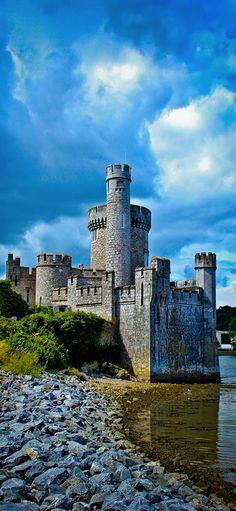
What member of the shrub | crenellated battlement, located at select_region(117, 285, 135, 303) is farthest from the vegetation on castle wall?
crenellated battlement, located at select_region(117, 285, 135, 303)

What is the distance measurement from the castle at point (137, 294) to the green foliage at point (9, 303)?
2654mm

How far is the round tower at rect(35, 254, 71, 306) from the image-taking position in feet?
135

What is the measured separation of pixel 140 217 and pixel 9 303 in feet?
36.2

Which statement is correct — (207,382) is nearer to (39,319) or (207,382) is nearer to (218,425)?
(39,319)

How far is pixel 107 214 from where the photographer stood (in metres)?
37.9

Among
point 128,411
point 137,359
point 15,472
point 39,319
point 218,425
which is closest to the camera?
point 15,472

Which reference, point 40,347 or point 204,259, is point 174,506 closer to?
point 40,347

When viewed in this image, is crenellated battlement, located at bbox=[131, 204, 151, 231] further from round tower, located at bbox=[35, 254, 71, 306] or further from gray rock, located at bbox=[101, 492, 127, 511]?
gray rock, located at bbox=[101, 492, 127, 511]

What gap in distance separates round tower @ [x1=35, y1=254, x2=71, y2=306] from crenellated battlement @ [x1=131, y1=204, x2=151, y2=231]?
5.85 meters

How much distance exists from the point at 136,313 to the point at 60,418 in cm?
2017

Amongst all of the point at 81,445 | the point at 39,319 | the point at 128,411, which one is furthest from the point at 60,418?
the point at 39,319

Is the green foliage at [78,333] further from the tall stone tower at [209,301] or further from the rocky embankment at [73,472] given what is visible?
the rocky embankment at [73,472]

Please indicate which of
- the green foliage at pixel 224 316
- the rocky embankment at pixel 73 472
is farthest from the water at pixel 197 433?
the green foliage at pixel 224 316

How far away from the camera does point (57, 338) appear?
101ft
